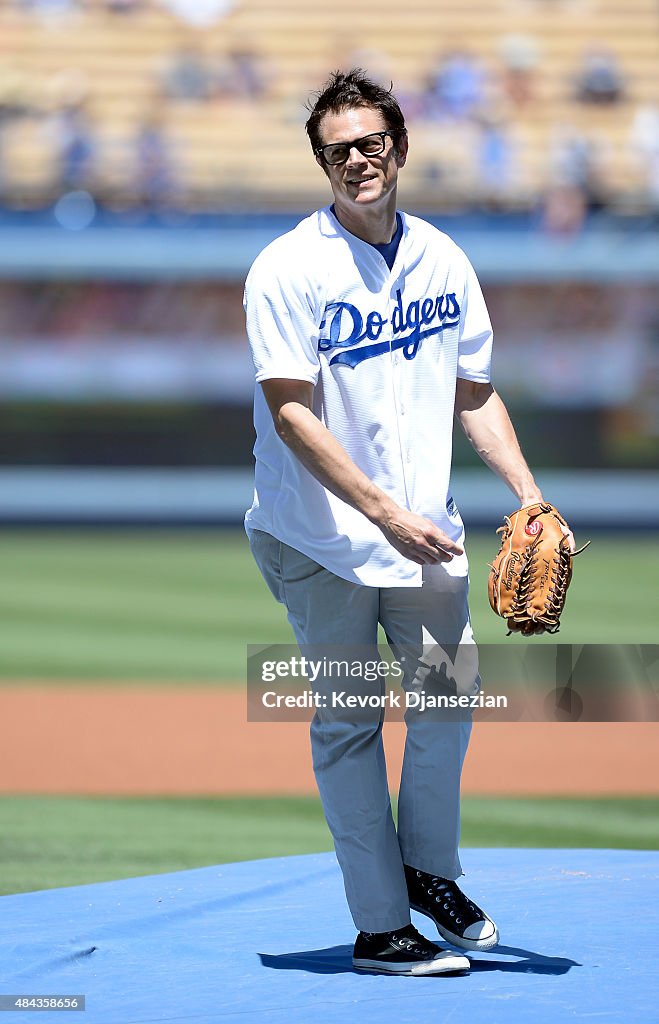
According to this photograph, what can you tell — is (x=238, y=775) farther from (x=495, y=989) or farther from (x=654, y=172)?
(x=654, y=172)

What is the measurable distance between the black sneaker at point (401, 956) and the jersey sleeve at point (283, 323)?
119 cm

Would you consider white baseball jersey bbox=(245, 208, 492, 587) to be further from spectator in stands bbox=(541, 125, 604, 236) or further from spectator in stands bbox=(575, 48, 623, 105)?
spectator in stands bbox=(575, 48, 623, 105)

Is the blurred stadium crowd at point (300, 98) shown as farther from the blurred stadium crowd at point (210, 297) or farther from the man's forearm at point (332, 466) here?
the man's forearm at point (332, 466)

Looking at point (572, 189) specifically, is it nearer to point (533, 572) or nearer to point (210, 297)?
point (210, 297)

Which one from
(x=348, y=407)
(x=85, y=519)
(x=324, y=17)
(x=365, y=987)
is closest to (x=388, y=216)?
(x=348, y=407)

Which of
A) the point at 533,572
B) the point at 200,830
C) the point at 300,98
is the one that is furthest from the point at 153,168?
the point at 533,572

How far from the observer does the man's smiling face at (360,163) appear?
2971 millimetres

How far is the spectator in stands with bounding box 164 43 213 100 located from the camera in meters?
17.4

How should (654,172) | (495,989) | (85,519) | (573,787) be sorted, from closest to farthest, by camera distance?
(495,989) < (573,787) < (85,519) < (654,172)

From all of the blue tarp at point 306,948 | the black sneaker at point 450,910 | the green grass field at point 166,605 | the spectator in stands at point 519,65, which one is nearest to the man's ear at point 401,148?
the black sneaker at point 450,910

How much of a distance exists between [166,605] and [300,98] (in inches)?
326

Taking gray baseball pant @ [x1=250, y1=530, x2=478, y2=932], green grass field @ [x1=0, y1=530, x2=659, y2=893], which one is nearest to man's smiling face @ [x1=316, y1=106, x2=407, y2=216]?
gray baseball pant @ [x1=250, y1=530, x2=478, y2=932]

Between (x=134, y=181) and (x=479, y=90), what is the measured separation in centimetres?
455

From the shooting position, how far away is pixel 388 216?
3066mm
